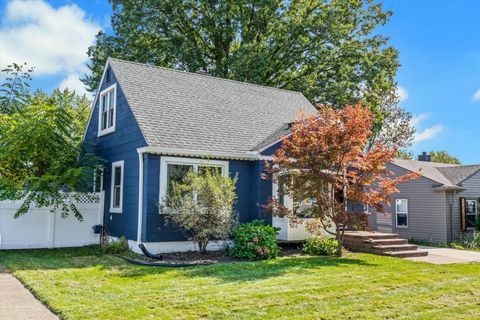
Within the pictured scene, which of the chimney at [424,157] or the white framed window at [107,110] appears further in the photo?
the chimney at [424,157]

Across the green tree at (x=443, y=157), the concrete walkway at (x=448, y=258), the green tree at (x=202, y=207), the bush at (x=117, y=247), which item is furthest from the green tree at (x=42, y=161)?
the green tree at (x=443, y=157)

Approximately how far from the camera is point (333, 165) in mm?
10898

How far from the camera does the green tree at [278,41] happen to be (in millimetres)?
24422

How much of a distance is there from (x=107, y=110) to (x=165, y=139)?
163 inches

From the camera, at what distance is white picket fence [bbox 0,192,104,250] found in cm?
1225

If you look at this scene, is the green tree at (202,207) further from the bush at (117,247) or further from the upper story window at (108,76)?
the upper story window at (108,76)

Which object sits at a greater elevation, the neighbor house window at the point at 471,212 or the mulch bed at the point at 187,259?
the neighbor house window at the point at 471,212

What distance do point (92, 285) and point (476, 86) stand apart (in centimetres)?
1712

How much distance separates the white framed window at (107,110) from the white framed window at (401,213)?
1402 centimetres

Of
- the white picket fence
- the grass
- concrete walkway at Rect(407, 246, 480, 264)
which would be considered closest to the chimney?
concrete walkway at Rect(407, 246, 480, 264)

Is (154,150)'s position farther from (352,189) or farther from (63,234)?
(352,189)

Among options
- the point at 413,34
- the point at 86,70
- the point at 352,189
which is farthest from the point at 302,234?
the point at 86,70

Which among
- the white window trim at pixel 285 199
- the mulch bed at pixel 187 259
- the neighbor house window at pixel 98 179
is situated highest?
the neighbor house window at pixel 98 179

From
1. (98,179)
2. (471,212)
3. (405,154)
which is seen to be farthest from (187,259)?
(405,154)
